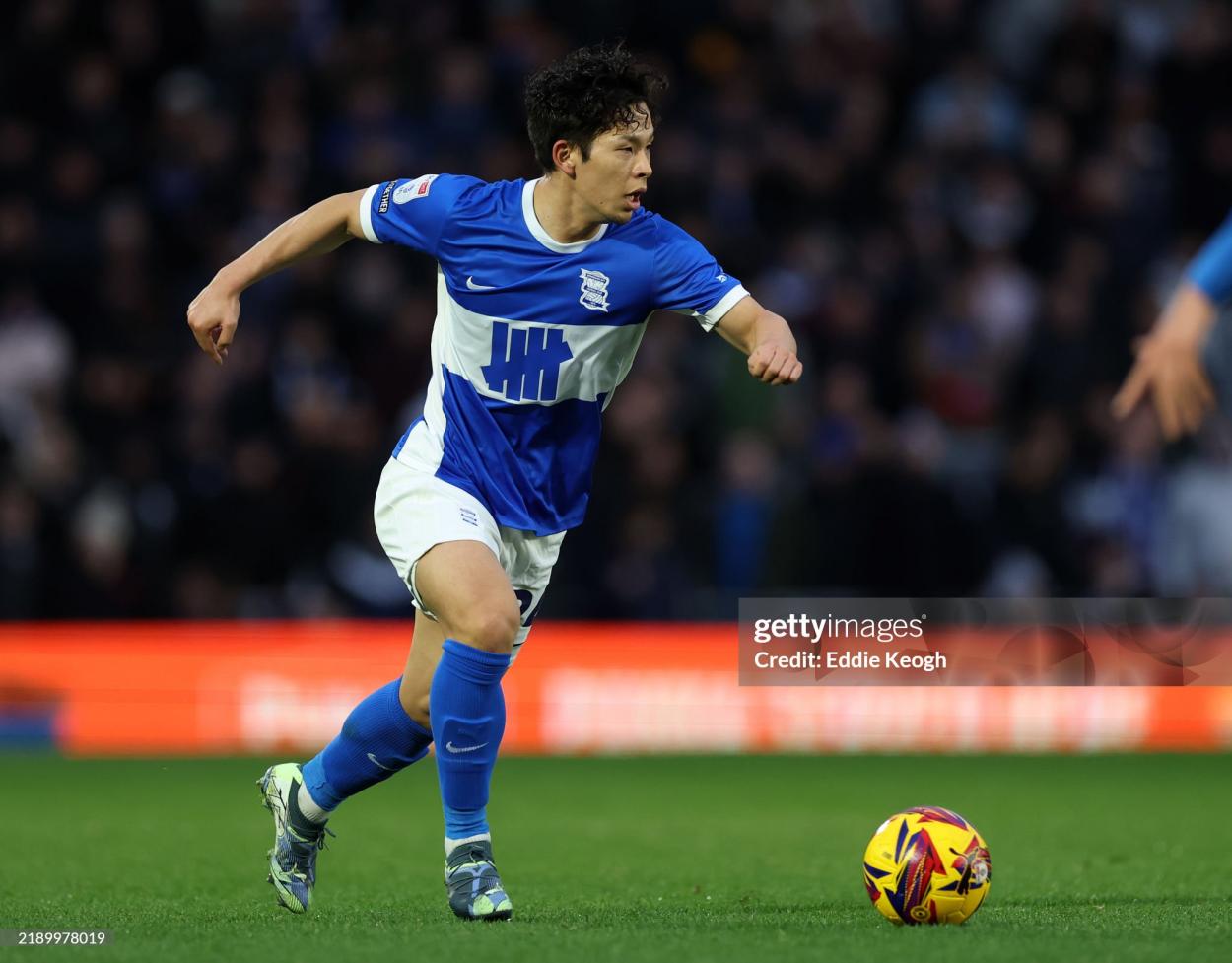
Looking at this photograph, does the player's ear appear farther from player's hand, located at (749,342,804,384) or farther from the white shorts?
the white shorts

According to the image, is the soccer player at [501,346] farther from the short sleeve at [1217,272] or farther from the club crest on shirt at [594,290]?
the short sleeve at [1217,272]

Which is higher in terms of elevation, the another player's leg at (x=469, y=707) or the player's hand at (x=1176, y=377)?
the player's hand at (x=1176, y=377)

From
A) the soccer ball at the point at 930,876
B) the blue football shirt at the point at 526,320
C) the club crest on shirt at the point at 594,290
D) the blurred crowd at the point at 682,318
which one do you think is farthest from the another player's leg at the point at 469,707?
the blurred crowd at the point at 682,318

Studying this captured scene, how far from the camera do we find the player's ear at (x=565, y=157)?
19.2 ft

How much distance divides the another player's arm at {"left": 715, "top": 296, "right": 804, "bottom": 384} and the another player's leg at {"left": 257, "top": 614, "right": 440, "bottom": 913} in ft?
4.06

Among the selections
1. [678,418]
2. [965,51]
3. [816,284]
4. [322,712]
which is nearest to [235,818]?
[322,712]

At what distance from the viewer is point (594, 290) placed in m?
5.86

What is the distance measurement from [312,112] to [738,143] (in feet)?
10.2

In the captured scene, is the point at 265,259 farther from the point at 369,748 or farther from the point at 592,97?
the point at 369,748

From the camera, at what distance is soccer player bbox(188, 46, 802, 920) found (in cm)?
573

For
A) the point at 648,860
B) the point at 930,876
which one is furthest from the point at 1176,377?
the point at 648,860

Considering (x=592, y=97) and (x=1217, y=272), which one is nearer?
(x=1217, y=272)

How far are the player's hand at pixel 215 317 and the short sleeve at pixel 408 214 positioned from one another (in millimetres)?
492

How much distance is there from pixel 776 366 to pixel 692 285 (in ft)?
1.72
